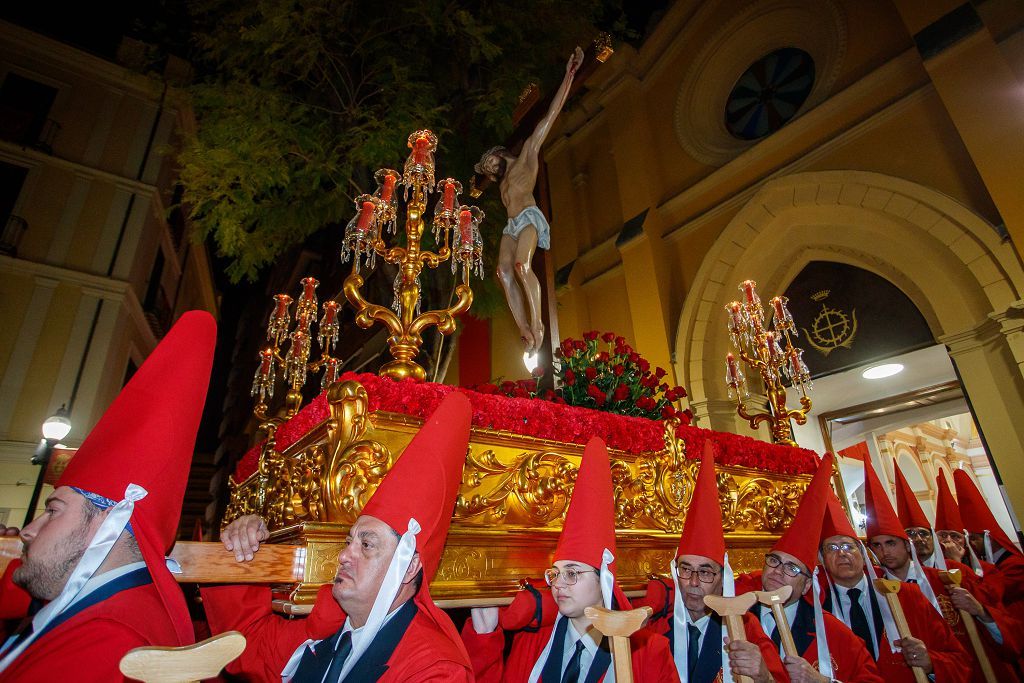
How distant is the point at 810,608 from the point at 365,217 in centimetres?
304

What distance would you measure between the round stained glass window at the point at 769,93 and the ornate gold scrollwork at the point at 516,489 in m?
7.47

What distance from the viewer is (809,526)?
249cm

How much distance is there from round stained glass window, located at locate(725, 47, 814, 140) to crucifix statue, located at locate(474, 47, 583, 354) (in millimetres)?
5288

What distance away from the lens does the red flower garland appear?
2.30 meters

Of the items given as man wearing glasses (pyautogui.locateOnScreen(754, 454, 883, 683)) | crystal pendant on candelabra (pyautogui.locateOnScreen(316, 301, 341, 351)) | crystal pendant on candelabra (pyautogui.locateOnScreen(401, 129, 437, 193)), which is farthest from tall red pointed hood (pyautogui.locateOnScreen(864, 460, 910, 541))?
crystal pendant on candelabra (pyautogui.locateOnScreen(316, 301, 341, 351))

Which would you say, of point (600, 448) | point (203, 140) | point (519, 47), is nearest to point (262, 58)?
point (203, 140)

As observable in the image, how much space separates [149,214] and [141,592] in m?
12.1

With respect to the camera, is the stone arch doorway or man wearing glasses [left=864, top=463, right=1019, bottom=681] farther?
the stone arch doorway

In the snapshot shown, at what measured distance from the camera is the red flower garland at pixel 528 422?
2.30m

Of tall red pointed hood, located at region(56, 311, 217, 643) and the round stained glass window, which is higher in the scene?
the round stained glass window

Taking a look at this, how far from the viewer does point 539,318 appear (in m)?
4.10

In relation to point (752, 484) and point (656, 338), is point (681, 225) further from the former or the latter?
point (752, 484)

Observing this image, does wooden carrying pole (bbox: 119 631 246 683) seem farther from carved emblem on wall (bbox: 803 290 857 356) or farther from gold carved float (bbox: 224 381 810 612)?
carved emblem on wall (bbox: 803 290 857 356)

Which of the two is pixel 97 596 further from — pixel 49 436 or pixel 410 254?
pixel 49 436
